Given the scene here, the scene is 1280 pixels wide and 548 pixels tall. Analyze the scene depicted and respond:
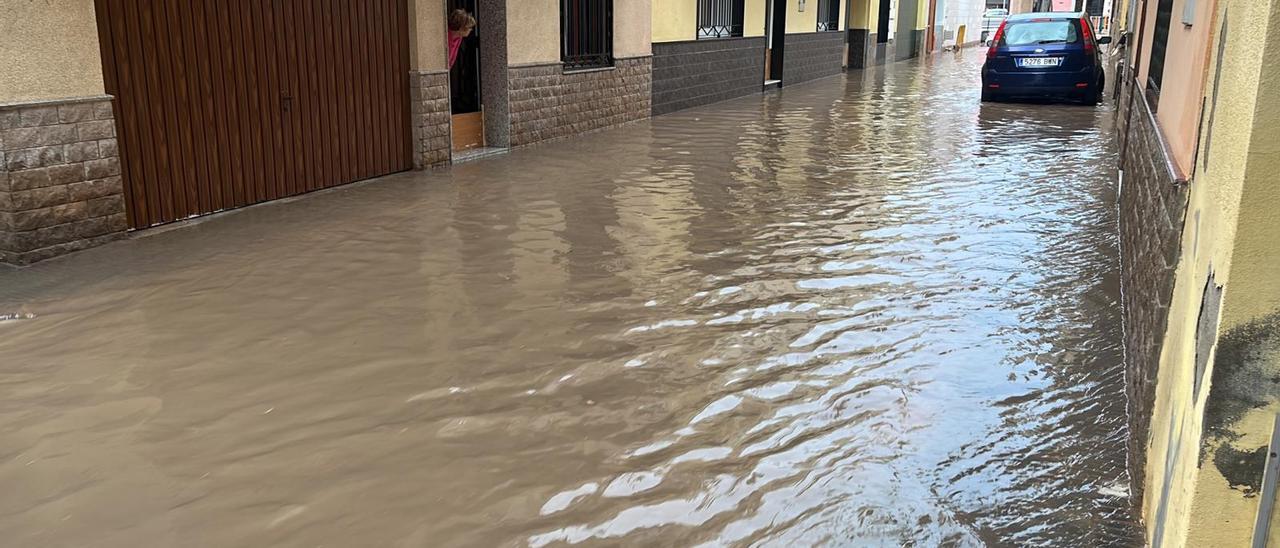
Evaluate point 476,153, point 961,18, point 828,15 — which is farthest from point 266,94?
point 961,18

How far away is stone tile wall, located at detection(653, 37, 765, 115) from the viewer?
16031 millimetres

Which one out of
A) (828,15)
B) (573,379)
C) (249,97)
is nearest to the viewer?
(573,379)

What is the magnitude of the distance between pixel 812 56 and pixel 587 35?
11.9m

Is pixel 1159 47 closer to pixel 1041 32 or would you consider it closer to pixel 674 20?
pixel 674 20

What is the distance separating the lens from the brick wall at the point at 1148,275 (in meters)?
3.46

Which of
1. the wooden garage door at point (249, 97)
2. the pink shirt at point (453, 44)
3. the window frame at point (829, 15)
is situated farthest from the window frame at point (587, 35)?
the window frame at point (829, 15)

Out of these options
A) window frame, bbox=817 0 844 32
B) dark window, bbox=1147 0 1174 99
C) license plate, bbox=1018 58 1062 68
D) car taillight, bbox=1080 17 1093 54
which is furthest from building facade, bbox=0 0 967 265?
window frame, bbox=817 0 844 32

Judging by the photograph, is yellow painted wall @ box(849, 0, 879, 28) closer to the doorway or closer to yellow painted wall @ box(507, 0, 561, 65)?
the doorway

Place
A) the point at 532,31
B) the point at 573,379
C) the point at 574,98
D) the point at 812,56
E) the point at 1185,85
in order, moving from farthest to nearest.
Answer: the point at 812,56 → the point at 574,98 → the point at 532,31 → the point at 573,379 → the point at 1185,85

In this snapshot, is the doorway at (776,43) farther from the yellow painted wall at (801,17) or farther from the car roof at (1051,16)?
the car roof at (1051,16)

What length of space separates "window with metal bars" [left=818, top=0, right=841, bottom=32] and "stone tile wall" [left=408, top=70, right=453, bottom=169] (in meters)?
16.1

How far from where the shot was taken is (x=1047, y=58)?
16.3 metres

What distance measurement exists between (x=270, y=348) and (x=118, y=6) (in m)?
3.33

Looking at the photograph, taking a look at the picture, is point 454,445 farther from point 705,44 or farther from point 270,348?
point 705,44
